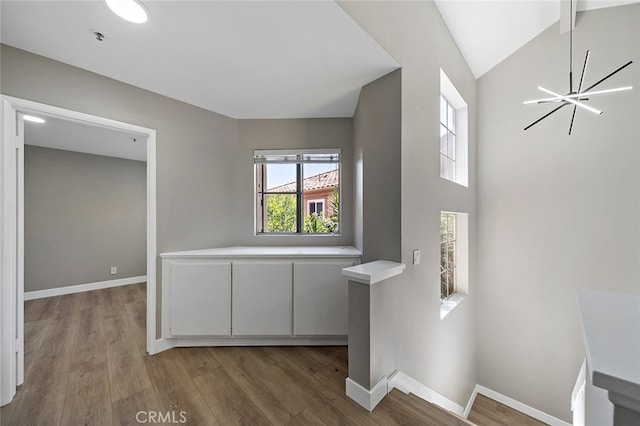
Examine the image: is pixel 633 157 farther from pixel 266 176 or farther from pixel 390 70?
pixel 266 176

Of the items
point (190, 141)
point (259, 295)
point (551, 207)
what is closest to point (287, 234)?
point (259, 295)

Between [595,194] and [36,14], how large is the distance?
16.4 ft

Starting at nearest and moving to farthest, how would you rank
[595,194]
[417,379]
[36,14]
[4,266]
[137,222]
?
[36,14]
[4,266]
[417,379]
[595,194]
[137,222]

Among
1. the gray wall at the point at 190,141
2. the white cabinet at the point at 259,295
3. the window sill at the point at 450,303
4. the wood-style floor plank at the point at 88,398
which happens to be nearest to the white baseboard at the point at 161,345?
the white cabinet at the point at 259,295

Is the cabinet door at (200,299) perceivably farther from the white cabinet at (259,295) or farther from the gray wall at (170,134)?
the gray wall at (170,134)

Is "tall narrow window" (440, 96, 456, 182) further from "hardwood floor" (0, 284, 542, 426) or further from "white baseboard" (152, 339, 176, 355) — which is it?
"white baseboard" (152, 339, 176, 355)

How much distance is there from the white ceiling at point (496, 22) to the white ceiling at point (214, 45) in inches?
53.2

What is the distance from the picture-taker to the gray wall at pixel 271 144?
288cm

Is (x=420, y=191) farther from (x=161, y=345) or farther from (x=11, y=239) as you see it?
(x=11, y=239)

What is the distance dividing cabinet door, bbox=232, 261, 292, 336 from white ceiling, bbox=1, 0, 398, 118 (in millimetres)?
1674

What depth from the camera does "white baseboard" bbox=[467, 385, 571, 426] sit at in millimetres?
2848

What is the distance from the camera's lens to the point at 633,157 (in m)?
2.46

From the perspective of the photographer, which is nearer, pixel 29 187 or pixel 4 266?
pixel 4 266

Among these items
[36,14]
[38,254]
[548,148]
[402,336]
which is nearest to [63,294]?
[38,254]
